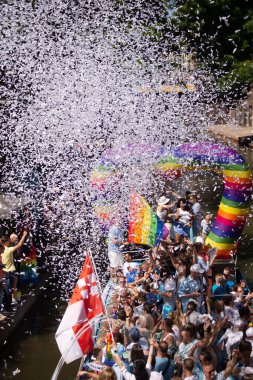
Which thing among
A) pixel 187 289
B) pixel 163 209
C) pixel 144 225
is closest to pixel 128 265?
pixel 144 225

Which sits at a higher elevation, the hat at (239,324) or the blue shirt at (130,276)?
the hat at (239,324)

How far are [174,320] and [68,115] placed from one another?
13417mm

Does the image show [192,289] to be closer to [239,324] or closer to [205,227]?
[239,324]

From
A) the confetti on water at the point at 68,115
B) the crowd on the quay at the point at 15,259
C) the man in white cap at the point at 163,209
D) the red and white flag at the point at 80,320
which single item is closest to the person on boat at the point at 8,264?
the crowd on the quay at the point at 15,259

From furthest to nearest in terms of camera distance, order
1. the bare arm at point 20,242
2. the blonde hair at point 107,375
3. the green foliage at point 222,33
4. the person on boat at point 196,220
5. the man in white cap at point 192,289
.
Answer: the green foliage at point 222,33 → the person on boat at point 196,220 → the bare arm at point 20,242 → the man in white cap at point 192,289 → the blonde hair at point 107,375

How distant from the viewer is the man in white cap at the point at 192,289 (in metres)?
8.87

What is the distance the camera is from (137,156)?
15.0 meters

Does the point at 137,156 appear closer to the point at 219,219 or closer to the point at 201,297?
the point at 219,219

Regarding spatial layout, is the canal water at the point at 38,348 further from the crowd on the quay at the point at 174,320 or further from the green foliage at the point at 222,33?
the green foliage at the point at 222,33

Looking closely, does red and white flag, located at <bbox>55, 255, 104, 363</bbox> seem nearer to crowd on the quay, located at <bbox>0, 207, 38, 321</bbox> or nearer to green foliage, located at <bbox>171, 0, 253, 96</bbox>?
crowd on the quay, located at <bbox>0, 207, 38, 321</bbox>

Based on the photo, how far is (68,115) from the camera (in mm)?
20703

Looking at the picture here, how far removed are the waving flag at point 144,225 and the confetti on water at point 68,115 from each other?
136 cm

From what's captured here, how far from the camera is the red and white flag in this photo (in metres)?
6.96

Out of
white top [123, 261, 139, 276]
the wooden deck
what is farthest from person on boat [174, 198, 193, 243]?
the wooden deck
